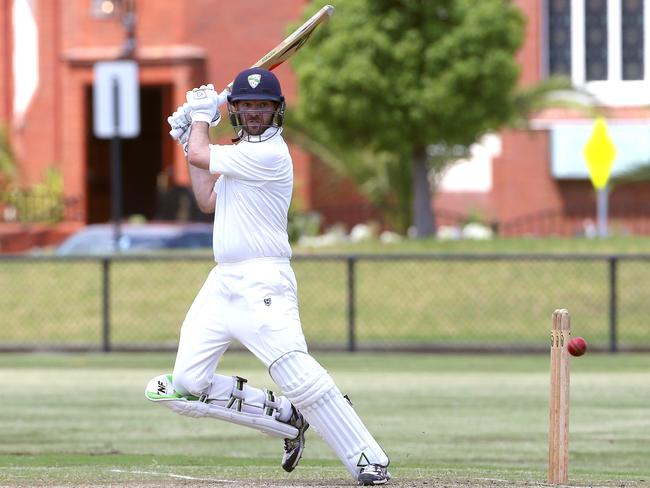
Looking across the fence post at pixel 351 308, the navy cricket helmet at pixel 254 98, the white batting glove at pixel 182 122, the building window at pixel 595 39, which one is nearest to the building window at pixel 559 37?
the building window at pixel 595 39

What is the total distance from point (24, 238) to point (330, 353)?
13.1 meters

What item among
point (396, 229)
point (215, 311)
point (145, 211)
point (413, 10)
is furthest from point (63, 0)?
point (215, 311)

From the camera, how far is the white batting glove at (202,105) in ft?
30.2

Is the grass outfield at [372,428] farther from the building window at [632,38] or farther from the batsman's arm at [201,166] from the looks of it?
the building window at [632,38]

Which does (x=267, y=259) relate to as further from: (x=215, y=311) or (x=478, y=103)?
(x=478, y=103)

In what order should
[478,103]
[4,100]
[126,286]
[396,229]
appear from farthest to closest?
[4,100], [396,229], [478,103], [126,286]

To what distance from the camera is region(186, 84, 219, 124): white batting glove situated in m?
9.21

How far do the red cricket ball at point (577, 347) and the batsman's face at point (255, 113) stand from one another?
6.29 ft

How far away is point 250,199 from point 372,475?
153 cm

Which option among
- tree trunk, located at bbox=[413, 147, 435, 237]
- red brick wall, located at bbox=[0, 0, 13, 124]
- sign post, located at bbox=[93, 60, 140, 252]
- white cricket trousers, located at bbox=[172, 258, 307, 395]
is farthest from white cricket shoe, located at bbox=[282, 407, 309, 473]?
red brick wall, located at bbox=[0, 0, 13, 124]

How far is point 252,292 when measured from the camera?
894 cm

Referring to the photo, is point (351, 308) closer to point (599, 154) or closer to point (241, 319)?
point (599, 154)

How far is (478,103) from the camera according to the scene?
2578 cm

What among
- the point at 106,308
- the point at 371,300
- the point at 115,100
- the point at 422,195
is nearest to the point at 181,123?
the point at 106,308
